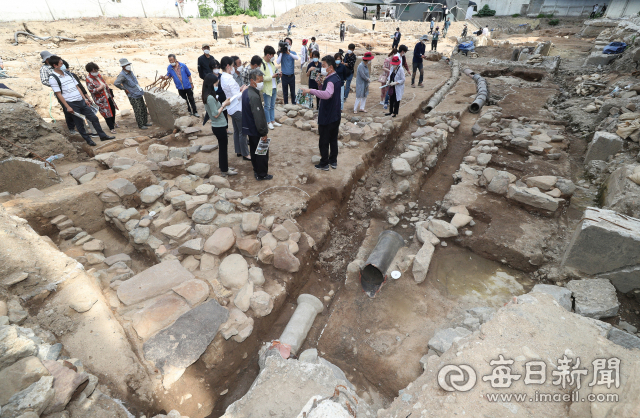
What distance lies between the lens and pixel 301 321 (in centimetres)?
344

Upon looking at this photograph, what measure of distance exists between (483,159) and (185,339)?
21.9 ft

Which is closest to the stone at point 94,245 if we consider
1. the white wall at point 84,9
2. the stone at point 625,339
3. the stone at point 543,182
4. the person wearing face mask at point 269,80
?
the person wearing face mask at point 269,80

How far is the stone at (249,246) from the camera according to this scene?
3.88m

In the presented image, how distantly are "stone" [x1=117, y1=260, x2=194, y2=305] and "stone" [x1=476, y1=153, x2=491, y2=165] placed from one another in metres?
6.26

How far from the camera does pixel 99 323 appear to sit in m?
2.66

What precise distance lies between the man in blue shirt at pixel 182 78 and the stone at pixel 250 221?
4.95 m

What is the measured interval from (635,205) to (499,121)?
5.32 m

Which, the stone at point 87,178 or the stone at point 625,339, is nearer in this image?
the stone at point 625,339

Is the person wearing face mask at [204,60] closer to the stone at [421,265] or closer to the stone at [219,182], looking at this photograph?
the stone at [219,182]

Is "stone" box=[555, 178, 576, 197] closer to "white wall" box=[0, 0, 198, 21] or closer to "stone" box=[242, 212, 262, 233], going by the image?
"stone" box=[242, 212, 262, 233]

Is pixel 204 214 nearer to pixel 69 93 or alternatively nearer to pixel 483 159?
pixel 69 93

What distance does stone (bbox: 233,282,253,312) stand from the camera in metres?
3.35

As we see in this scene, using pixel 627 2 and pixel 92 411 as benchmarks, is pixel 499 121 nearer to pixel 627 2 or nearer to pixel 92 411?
pixel 92 411

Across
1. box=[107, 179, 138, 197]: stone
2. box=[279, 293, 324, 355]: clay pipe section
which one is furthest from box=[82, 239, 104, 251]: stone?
box=[279, 293, 324, 355]: clay pipe section
